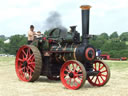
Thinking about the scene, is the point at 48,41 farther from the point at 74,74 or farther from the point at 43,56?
the point at 74,74

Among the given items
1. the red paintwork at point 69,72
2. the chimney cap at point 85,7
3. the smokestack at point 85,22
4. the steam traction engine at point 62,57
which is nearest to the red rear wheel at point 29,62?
the steam traction engine at point 62,57

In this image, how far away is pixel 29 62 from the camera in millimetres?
8930

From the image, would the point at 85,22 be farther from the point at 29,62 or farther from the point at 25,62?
the point at 25,62

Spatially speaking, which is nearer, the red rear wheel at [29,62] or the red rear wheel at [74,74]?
the red rear wheel at [74,74]

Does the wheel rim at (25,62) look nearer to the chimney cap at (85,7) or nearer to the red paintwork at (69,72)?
the red paintwork at (69,72)

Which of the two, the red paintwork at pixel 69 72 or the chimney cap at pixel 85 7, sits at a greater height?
the chimney cap at pixel 85 7

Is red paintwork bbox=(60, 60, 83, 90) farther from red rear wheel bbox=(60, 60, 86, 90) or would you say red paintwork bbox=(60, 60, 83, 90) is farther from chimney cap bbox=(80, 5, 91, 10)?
chimney cap bbox=(80, 5, 91, 10)

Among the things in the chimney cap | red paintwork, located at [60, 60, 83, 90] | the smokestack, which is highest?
the chimney cap

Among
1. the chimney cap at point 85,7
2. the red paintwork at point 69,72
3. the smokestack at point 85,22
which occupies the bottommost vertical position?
the red paintwork at point 69,72

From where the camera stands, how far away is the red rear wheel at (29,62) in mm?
8492

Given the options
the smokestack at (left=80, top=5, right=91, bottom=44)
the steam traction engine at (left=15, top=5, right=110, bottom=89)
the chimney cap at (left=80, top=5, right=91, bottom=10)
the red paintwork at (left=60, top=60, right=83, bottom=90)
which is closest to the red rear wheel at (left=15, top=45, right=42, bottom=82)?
the steam traction engine at (left=15, top=5, right=110, bottom=89)

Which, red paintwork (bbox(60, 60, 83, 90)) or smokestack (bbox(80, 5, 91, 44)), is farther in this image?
smokestack (bbox(80, 5, 91, 44))

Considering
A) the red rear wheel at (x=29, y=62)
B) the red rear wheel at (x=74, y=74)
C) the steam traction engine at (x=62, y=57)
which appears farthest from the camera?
the red rear wheel at (x=29, y=62)

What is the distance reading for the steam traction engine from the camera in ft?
24.9
